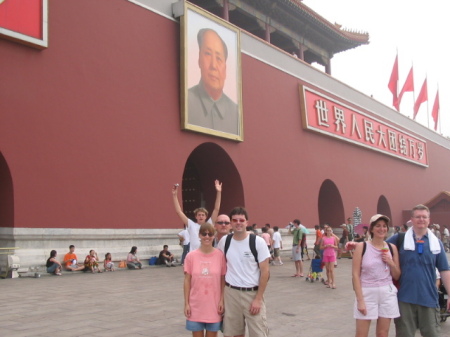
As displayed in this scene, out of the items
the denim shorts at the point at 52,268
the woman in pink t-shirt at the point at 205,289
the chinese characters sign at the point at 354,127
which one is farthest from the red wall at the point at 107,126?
the woman in pink t-shirt at the point at 205,289

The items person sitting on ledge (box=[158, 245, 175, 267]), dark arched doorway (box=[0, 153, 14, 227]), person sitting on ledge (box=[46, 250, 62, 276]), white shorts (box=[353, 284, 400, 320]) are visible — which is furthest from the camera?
person sitting on ledge (box=[158, 245, 175, 267])

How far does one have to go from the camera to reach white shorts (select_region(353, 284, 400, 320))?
375cm

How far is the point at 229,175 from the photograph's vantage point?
1467 centimetres

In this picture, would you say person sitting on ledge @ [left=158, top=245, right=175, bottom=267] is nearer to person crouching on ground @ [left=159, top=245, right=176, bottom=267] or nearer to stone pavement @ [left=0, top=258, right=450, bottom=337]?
person crouching on ground @ [left=159, top=245, right=176, bottom=267]

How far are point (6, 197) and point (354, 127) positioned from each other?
15575 mm

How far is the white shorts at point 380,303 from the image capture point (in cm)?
375

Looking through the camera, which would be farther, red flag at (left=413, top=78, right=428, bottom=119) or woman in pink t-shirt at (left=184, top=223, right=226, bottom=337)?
red flag at (left=413, top=78, right=428, bottom=119)

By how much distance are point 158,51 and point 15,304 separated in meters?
7.73

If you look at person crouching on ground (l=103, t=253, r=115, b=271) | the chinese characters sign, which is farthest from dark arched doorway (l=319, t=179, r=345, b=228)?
person crouching on ground (l=103, t=253, r=115, b=271)

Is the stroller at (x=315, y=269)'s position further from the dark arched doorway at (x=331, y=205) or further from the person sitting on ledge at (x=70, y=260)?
the dark arched doorway at (x=331, y=205)

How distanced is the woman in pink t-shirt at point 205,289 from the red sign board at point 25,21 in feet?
23.4

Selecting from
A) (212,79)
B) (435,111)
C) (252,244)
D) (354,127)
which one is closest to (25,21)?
(212,79)

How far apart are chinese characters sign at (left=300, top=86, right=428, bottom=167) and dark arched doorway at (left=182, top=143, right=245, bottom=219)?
4.54 meters

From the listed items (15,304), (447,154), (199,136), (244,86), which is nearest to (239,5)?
(244,86)
